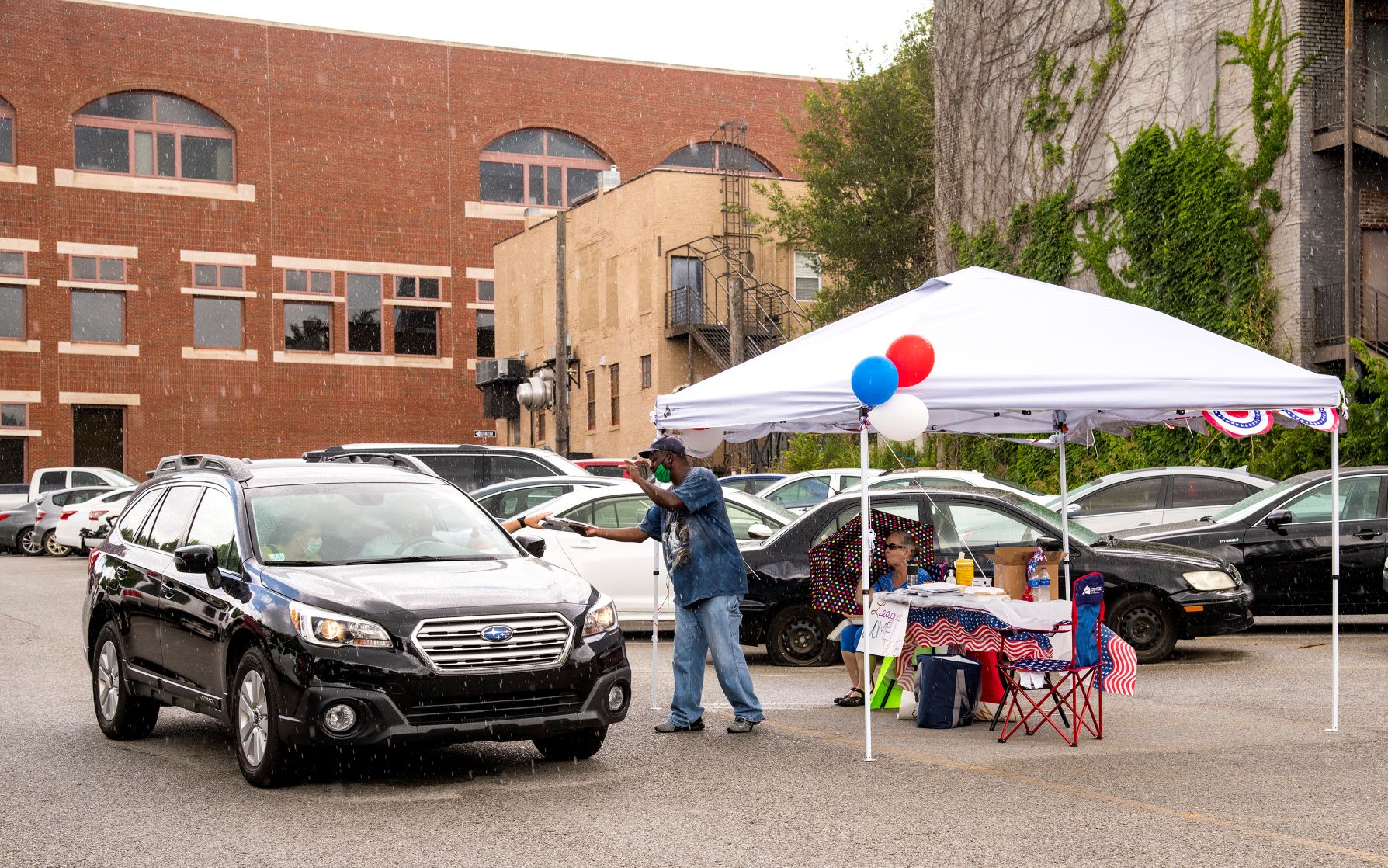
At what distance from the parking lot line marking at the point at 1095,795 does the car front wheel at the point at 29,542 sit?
28.4 m

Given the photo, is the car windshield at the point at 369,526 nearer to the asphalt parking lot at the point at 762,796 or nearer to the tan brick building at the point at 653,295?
the asphalt parking lot at the point at 762,796

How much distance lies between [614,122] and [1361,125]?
37035 mm

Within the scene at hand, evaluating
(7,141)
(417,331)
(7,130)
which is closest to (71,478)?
(7,141)

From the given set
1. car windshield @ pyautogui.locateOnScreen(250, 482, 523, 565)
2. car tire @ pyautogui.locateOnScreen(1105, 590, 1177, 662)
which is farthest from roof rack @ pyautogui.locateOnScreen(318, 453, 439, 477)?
car tire @ pyautogui.locateOnScreen(1105, 590, 1177, 662)

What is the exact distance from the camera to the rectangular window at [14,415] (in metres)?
50.2

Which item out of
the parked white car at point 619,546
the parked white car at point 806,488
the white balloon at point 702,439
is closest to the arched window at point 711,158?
the parked white car at point 806,488

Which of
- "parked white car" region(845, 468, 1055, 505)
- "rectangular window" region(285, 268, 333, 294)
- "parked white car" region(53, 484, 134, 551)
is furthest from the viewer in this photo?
"rectangular window" region(285, 268, 333, 294)

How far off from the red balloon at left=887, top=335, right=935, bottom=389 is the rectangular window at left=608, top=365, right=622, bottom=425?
34695 millimetres

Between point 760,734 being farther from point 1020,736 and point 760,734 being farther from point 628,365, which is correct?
point 628,365

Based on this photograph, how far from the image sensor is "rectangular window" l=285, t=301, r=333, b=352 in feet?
178

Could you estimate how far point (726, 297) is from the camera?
42594 mm

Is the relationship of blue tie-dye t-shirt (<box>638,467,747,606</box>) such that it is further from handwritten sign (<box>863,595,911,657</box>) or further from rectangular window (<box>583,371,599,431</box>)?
rectangular window (<box>583,371,599,431</box>)

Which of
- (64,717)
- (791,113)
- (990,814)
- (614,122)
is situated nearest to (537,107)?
(614,122)

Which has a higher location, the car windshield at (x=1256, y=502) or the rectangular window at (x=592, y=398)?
the rectangular window at (x=592, y=398)
